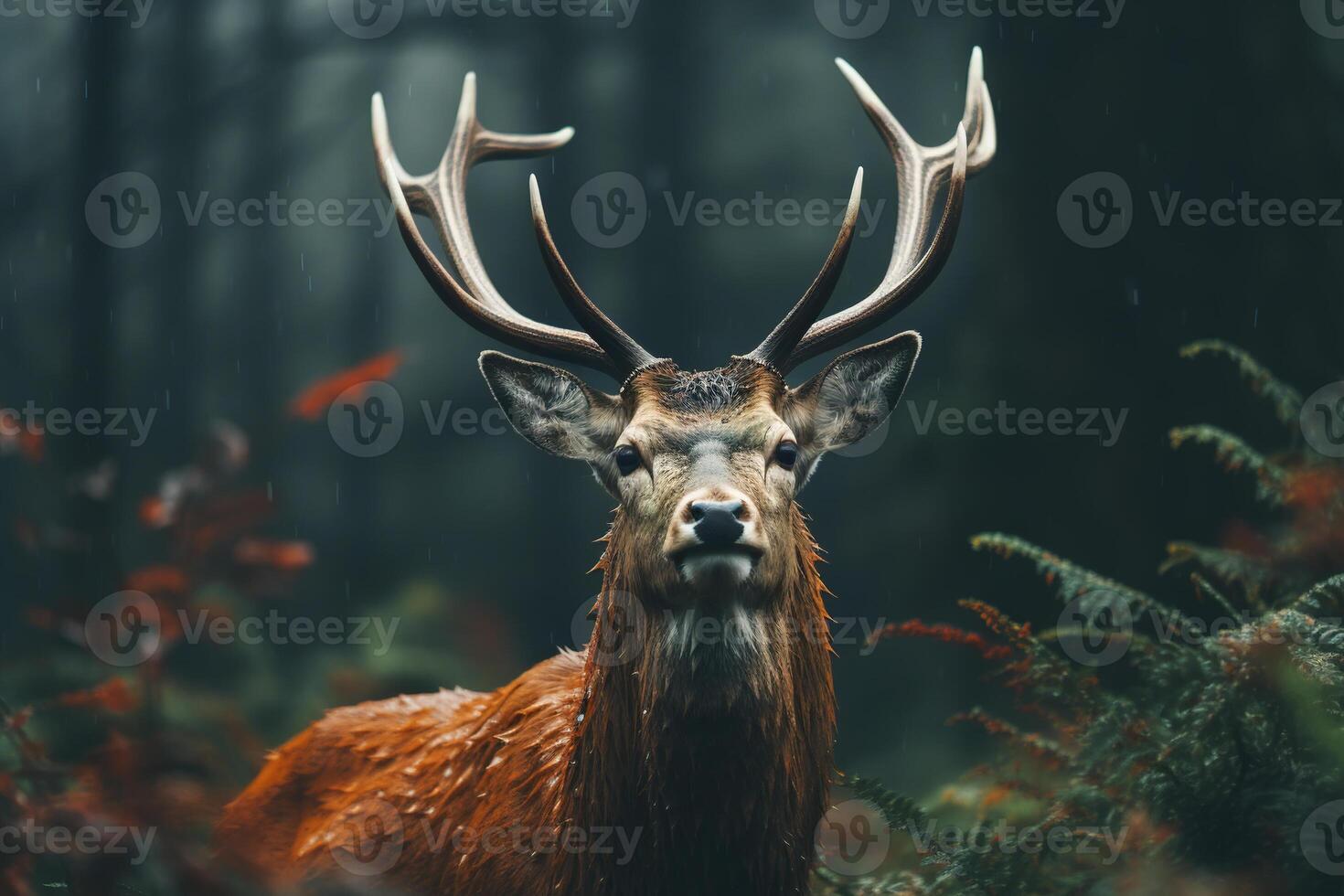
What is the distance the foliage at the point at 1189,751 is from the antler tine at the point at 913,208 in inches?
49.9

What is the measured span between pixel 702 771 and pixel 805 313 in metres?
1.50

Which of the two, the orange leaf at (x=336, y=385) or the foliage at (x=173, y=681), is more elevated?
the orange leaf at (x=336, y=385)

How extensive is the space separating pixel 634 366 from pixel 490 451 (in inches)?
236

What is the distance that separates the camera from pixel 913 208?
5062 mm

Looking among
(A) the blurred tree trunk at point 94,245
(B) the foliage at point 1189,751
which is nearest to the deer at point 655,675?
(B) the foliage at point 1189,751

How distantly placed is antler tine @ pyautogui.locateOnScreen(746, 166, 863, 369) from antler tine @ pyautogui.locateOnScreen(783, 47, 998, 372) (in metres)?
0.08

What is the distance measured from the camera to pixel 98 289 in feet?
35.6

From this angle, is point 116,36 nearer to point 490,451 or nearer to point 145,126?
point 145,126

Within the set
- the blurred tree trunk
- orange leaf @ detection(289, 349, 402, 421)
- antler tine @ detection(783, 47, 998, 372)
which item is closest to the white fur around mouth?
antler tine @ detection(783, 47, 998, 372)

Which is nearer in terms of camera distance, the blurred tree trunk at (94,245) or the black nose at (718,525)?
the black nose at (718,525)

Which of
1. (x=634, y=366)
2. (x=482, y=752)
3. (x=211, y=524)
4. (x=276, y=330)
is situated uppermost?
(x=276, y=330)

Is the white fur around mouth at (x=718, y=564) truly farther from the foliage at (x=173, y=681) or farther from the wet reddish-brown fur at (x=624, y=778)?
the foliage at (x=173, y=681)

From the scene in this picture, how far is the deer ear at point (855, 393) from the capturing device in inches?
170

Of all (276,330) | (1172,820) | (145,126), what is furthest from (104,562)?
(1172,820)
